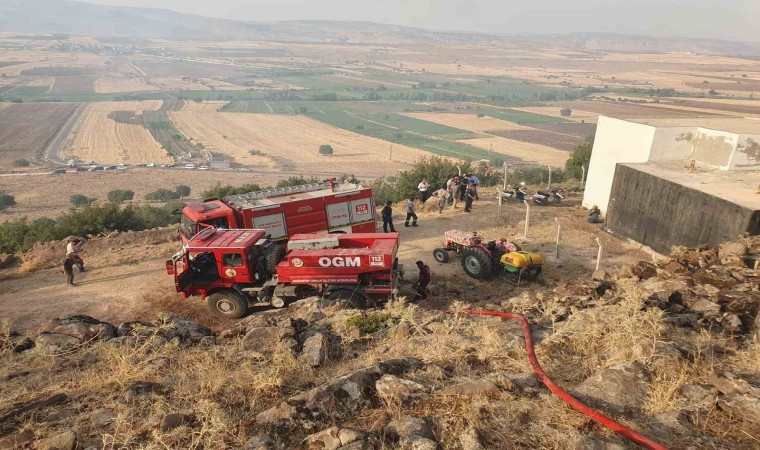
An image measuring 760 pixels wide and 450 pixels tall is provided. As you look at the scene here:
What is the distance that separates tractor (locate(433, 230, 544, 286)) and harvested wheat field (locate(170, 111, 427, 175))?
44.0 m

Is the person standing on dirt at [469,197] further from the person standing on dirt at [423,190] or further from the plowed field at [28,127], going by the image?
the plowed field at [28,127]

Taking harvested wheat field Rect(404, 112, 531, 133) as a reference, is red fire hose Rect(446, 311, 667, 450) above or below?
above

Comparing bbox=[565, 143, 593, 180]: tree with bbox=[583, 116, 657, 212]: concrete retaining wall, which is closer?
bbox=[583, 116, 657, 212]: concrete retaining wall

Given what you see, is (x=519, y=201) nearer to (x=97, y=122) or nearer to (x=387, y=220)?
(x=387, y=220)

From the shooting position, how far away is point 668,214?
51.1 ft

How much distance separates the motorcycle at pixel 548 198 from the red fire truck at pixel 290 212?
959 centimetres

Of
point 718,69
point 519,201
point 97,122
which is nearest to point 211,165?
point 97,122

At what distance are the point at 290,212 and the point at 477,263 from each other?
6.60 m

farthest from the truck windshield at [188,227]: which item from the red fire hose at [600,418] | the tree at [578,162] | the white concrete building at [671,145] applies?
the tree at [578,162]

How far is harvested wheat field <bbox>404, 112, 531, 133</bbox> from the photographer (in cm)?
8747

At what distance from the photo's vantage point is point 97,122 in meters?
87.1

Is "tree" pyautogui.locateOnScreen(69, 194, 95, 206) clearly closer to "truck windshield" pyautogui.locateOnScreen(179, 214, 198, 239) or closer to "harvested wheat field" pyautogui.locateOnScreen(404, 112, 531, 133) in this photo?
"truck windshield" pyautogui.locateOnScreen(179, 214, 198, 239)

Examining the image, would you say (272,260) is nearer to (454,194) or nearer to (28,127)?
(454,194)

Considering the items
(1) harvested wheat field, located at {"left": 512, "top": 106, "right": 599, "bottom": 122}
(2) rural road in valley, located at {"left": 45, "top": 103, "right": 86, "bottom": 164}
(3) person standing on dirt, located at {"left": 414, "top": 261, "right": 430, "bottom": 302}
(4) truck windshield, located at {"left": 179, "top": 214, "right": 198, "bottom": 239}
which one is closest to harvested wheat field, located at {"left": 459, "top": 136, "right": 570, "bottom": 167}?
(1) harvested wheat field, located at {"left": 512, "top": 106, "right": 599, "bottom": 122}
